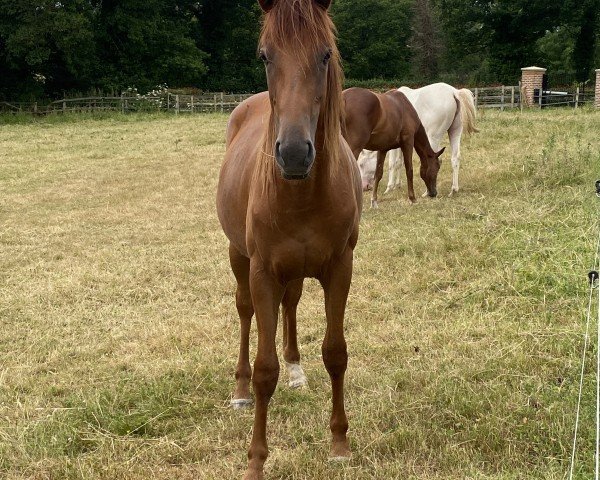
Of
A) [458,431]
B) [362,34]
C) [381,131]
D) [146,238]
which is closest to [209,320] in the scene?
[458,431]

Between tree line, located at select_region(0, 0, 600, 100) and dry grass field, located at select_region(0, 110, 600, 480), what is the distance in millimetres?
27462

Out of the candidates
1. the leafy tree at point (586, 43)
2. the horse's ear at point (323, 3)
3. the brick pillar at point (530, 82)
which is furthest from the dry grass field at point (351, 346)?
the leafy tree at point (586, 43)

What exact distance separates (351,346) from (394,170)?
6691 millimetres

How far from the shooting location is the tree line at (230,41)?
3225 cm

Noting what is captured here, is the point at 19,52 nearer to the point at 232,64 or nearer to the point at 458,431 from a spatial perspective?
the point at 232,64

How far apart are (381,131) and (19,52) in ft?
93.1

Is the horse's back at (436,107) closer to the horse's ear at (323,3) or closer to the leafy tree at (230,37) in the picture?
the horse's ear at (323,3)

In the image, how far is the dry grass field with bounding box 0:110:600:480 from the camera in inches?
110

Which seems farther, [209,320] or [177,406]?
[209,320]

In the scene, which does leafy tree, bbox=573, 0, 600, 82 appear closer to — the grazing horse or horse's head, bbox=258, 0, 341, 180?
the grazing horse

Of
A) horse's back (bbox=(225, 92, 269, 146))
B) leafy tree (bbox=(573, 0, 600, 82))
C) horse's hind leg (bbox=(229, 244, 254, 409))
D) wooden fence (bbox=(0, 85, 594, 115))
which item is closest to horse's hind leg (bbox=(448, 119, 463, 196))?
horse's back (bbox=(225, 92, 269, 146))

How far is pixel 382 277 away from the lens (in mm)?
5398

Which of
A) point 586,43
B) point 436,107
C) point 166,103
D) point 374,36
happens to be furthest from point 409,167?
point 374,36

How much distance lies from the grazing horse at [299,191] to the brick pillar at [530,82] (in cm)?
2375
